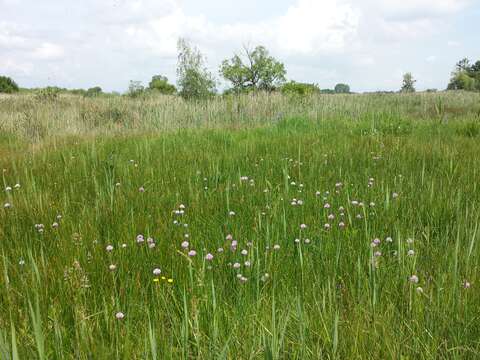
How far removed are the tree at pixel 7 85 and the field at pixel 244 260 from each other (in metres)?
55.2

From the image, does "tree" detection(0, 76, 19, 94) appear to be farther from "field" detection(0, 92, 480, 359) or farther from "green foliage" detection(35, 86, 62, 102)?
"field" detection(0, 92, 480, 359)

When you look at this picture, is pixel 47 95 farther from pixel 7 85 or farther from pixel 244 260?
pixel 7 85

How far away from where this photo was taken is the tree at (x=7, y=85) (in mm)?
51000

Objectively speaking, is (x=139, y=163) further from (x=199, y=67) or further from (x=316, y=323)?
(x=199, y=67)

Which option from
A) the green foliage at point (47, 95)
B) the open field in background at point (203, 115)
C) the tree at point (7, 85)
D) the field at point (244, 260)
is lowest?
the field at point (244, 260)

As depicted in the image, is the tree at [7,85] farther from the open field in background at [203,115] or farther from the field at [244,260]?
the field at [244,260]

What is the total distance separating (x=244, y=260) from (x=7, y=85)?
2399 inches

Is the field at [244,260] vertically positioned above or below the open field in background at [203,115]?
below

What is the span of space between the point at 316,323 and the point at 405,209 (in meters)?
1.73

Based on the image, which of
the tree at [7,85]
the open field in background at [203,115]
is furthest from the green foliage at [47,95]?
the tree at [7,85]

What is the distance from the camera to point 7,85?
5219 centimetres

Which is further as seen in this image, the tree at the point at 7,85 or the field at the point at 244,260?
the tree at the point at 7,85

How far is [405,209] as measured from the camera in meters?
2.95

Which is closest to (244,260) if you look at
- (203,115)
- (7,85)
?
(203,115)
